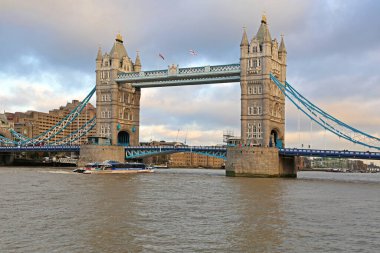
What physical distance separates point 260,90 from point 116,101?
32.9 m

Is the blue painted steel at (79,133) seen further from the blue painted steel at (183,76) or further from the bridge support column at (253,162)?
the bridge support column at (253,162)

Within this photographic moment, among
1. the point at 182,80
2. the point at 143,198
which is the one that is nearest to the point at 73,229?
the point at 143,198

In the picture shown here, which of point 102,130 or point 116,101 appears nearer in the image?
point 116,101

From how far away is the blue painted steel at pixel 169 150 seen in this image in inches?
3410

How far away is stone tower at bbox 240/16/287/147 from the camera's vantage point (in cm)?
8225

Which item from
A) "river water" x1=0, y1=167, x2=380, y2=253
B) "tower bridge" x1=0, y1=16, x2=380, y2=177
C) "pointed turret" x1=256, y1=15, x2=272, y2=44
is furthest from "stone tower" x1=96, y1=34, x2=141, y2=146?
"river water" x1=0, y1=167, x2=380, y2=253

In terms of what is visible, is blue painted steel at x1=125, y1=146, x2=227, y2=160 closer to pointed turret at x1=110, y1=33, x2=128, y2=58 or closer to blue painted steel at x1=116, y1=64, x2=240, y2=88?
blue painted steel at x1=116, y1=64, x2=240, y2=88

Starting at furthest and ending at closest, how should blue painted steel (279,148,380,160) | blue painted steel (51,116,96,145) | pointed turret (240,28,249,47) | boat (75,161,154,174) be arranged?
blue painted steel (51,116,96,145), pointed turret (240,28,249,47), boat (75,161,154,174), blue painted steel (279,148,380,160)

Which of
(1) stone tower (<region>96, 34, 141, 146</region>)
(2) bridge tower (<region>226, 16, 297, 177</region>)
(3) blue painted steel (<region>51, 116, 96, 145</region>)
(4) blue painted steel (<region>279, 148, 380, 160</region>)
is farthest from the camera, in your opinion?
(3) blue painted steel (<region>51, 116, 96, 145</region>)

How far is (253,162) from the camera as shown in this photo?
250 ft

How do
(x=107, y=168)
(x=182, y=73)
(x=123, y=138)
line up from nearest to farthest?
(x=107, y=168) < (x=182, y=73) < (x=123, y=138)

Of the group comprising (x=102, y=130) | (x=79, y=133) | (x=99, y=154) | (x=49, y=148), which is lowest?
(x=99, y=154)

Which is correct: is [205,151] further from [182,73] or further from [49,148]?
[49,148]

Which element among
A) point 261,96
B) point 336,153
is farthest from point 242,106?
point 336,153
